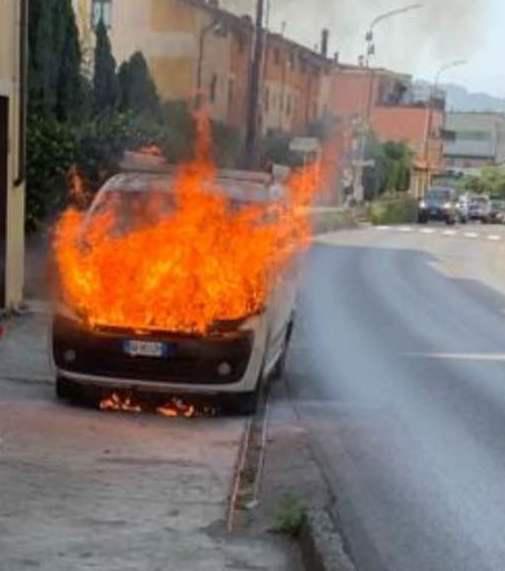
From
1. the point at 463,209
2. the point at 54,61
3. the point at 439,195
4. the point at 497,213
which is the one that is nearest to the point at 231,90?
the point at 54,61

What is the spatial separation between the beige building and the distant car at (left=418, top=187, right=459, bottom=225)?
47078 mm

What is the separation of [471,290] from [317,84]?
8.68 m

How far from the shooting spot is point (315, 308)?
17.8m

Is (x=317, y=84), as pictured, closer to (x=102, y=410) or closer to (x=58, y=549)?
(x=102, y=410)

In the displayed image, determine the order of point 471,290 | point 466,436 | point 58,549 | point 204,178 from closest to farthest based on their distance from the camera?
point 58,549
point 466,436
point 204,178
point 471,290

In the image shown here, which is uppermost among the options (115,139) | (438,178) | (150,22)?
(150,22)

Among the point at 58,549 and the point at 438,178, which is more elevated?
the point at 58,549

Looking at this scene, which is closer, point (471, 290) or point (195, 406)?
point (195, 406)

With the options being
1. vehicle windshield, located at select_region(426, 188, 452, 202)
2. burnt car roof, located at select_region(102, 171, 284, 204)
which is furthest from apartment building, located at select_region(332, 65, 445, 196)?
burnt car roof, located at select_region(102, 171, 284, 204)

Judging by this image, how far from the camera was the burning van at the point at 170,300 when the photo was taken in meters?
9.00

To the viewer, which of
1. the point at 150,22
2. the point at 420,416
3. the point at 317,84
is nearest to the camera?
the point at 420,416

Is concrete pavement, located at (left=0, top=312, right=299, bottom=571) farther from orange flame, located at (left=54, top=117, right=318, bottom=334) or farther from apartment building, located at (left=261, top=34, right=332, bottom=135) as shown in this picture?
apartment building, located at (left=261, top=34, right=332, bottom=135)

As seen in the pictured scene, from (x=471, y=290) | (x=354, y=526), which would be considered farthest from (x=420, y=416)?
(x=471, y=290)

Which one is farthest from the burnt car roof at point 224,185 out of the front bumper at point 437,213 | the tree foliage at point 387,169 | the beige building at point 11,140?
the front bumper at point 437,213
